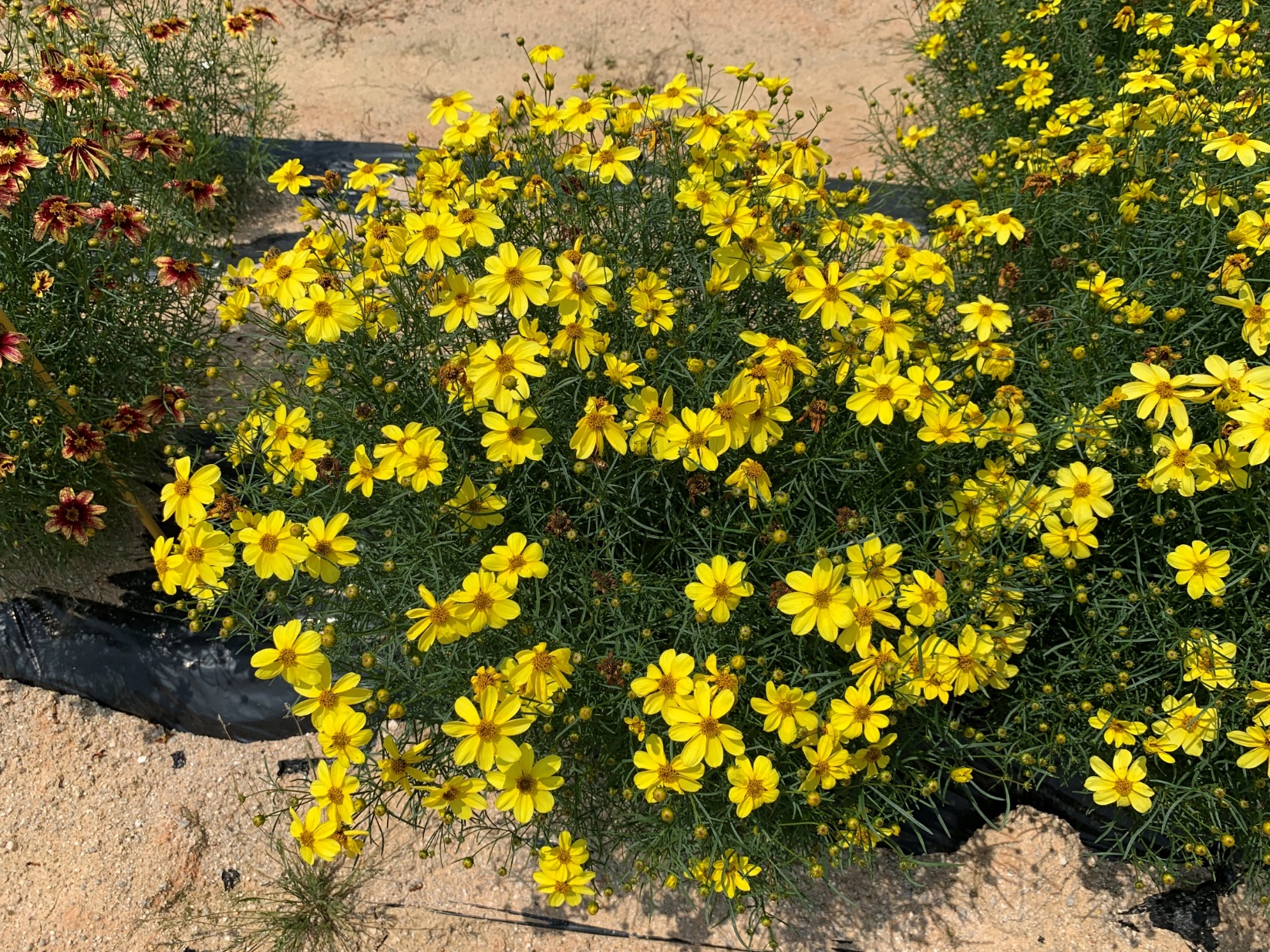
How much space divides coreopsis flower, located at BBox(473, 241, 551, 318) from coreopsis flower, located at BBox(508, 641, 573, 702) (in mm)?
874

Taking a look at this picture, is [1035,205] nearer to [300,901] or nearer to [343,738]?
[343,738]

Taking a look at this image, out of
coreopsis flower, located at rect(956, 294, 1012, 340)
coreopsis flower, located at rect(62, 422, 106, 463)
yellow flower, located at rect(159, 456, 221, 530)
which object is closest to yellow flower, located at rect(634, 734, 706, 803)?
yellow flower, located at rect(159, 456, 221, 530)

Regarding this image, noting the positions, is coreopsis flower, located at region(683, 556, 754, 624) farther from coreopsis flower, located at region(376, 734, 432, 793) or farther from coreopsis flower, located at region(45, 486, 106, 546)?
coreopsis flower, located at region(45, 486, 106, 546)

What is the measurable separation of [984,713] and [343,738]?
1996 millimetres

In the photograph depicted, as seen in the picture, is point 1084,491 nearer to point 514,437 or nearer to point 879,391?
point 879,391

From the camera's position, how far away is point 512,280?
2.18m

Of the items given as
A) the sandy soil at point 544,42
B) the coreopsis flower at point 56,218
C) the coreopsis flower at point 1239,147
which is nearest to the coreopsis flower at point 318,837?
the coreopsis flower at point 56,218

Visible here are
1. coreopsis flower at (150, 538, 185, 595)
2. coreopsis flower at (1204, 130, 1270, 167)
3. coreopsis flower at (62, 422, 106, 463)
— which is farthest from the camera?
coreopsis flower at (62, 422, 106, 463)

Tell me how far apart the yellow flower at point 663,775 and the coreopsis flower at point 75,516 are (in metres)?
2.00

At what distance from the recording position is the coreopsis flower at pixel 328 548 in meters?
2.02

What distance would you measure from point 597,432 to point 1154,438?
150 centimetres

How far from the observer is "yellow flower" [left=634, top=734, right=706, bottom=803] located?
1950mm

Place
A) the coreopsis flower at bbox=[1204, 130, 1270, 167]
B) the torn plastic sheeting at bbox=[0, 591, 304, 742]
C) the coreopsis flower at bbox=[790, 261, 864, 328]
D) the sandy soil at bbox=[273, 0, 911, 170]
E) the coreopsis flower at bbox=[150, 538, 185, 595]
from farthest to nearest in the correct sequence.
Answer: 1. the sandy soil at bbox=[273, 0, 911, 170]
2. the torn plastic sheeting at bbox=[0, 591, 304, 742]
3. the coreopsis flower at bbox=[1204, 130, 1270, 167]
4. the coreopsis flower at bbox=[790, 261, 864, 328]
5. the coreopsis flower at bbox=[150, 538, 185, 595]

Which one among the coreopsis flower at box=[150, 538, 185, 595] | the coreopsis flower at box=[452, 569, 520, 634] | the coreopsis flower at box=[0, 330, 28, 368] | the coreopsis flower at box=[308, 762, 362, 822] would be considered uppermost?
the coreopsis flower at box=[0, 330, 28, 368]
